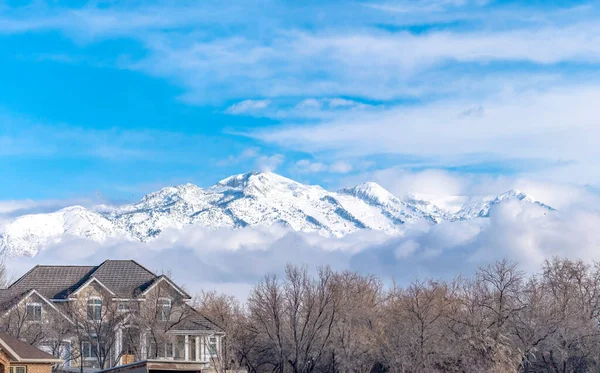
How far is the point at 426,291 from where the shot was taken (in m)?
89.7

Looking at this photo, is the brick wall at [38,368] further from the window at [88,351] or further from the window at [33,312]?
the window at [33,312]

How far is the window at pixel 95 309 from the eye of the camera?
8619cm

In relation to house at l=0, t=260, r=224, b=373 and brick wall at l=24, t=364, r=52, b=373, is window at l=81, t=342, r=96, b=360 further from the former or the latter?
brick wall at l=24, t=364, r=52, b=373

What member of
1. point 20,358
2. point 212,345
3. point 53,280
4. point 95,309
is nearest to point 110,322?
point 95,309

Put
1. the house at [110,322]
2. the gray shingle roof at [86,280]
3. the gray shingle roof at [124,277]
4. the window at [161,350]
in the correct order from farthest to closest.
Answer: the gray shingle roof at [124,277]
the gray shingle roof at [86,280]
the window at [161,350]
the house at [110,322]

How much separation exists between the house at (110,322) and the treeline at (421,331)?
3808 millimetres

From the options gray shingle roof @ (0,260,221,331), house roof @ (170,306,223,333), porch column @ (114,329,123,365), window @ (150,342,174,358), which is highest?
gray shingle roof @ (0,260,221,331)

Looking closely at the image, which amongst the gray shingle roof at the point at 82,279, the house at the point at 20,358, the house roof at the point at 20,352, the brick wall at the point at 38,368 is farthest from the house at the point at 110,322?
the brick wall at the point at 38,368

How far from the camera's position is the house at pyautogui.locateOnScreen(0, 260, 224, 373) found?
277 ft

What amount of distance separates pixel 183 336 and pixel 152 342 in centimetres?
291

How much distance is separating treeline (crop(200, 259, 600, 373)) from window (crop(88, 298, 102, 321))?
1103 centimetres

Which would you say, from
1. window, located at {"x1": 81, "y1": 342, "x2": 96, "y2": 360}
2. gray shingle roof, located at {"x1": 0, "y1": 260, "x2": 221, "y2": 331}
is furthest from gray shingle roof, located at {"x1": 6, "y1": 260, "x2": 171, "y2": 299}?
window, located at {"x1": 81, "y1": 342, "x2": 96, "y2": 360}

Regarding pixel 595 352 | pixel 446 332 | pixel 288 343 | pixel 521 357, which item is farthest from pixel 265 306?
pixel 595 352

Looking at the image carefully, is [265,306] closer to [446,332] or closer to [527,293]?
[446,332]
